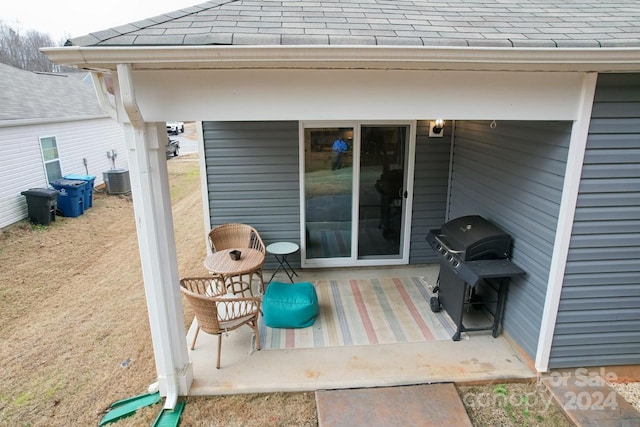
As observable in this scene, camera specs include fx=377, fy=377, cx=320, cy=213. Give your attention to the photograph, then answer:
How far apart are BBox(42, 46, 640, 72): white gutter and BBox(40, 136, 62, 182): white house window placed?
9.12 meters

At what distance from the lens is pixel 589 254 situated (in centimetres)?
313

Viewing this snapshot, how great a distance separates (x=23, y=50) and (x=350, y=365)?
118 ft

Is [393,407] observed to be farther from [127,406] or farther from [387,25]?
[387,25]

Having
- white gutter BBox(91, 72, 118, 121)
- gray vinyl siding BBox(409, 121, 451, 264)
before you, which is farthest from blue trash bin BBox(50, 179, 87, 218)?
gray vinyl siding BBox(409, 121, 451, 264)

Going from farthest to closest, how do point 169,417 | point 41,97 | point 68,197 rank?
point 41,97 → point 68,197 → point 169,417

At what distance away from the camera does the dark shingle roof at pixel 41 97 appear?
9289mm

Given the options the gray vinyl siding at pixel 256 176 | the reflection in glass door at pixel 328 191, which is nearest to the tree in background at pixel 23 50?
the gray vinyl siding at pixel 256 176

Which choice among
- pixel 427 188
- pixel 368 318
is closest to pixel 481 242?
pixel 368 318

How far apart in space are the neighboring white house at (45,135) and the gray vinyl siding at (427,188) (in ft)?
19.6

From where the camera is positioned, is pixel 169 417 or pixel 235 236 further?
pixel 235 236

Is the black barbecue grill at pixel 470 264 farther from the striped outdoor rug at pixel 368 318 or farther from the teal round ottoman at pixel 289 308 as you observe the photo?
the teal round ottoman at pixel 289 308

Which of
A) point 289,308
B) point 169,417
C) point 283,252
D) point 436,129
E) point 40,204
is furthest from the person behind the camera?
point 40,204

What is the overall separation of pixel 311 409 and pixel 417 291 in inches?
91.5

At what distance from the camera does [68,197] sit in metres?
9.05
